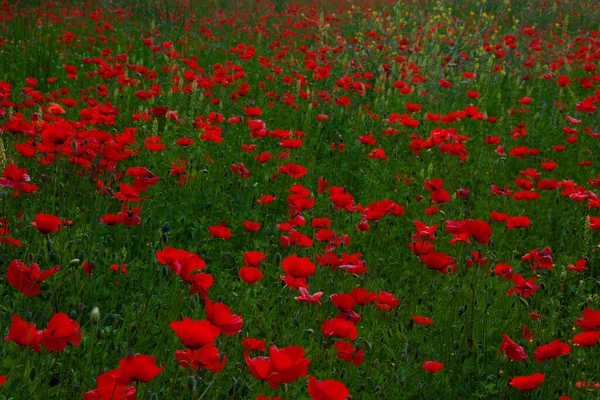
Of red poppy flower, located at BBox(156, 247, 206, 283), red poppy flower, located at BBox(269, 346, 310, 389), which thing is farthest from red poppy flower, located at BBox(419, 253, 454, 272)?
red poppy flower, located at BBox(269, 346, 310, 389)

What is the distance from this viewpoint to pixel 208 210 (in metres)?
3.60

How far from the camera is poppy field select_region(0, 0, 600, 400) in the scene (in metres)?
2.01

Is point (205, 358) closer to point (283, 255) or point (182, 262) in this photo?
point (182, 262)

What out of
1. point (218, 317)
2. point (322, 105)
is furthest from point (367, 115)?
point (218, 317)

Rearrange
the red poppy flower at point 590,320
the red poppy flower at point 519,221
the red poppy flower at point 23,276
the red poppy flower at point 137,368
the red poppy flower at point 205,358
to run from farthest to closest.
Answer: the red poppy flower at point 519,221
the red poppy flower at point 590,320
the red poppy flower at point 23,276
the red poppy flower at point 205,358
the red poppy flower at point 137,368

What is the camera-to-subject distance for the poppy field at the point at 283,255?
201 cm

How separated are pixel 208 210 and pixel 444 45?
6338 mm

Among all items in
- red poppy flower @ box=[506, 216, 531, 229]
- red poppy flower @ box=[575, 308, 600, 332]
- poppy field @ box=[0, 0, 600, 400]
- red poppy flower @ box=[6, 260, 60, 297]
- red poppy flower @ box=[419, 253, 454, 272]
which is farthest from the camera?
red poppy flower @ box=[506, 216, 531, 229]

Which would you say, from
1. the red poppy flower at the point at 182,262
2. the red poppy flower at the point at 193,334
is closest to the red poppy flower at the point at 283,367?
the red poppy flower at the point at 193,334

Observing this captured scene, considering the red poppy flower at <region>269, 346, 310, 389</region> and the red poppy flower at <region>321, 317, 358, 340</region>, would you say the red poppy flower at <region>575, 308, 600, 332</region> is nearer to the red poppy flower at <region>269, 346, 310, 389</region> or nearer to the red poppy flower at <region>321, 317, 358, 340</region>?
the red poppy flower at <region>321, 317, 358, 340</region>

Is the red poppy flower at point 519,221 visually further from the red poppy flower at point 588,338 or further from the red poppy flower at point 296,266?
the red poppy flower at point 296,266


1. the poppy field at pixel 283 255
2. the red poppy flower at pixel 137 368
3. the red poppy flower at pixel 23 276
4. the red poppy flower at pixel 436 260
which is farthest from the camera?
the red poppy flower at pixel 436 260

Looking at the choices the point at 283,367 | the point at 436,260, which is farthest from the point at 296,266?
the point at 283,367

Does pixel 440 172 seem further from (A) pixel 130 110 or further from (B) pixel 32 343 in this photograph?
(B) pixel 32 343
